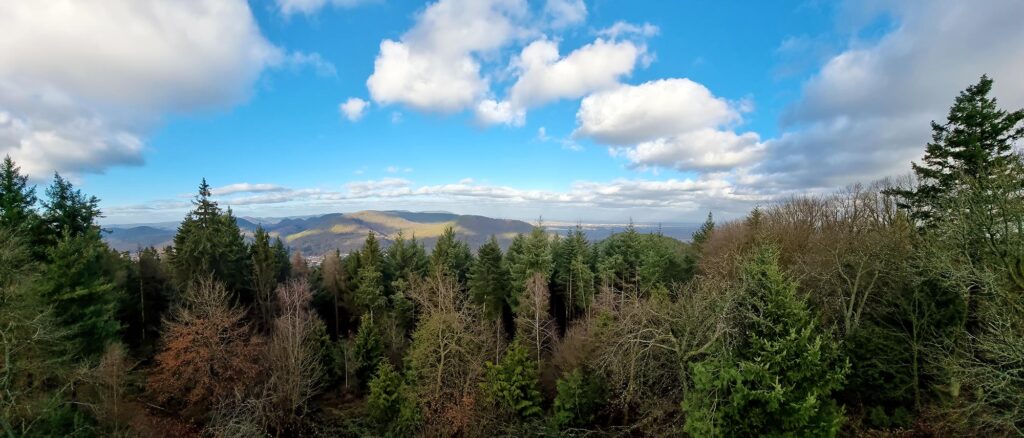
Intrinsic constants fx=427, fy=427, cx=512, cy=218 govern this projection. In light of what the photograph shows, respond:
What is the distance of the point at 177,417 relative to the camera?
82.0 feet

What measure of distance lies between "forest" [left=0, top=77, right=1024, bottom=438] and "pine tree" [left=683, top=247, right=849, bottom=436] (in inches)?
3.5

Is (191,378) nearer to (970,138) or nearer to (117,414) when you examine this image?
(117,414)

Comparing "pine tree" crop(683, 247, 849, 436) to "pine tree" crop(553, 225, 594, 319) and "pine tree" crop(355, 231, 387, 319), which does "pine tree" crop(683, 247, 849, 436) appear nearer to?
"pine tree" crop(553, 225, 594, 319)

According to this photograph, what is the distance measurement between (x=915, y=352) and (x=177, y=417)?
3716 centimetres

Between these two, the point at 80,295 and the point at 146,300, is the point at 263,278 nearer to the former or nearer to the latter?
the point at 146,300

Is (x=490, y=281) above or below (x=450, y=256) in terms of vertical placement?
below

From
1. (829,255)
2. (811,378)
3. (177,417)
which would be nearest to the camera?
(811,378)

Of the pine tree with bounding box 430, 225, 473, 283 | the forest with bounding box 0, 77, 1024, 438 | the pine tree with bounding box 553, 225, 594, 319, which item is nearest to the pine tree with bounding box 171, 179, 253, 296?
the forest with bounding box 0, 77, 1024, 438

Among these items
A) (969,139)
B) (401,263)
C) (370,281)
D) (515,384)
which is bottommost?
(515,384)

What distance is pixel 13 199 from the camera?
979 inches

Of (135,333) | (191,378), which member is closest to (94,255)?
(191,378)

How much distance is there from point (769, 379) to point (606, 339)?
676cm

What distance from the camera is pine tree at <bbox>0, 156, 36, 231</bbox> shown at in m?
24.3

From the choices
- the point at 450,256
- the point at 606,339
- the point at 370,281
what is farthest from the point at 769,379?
the point at 450,256
